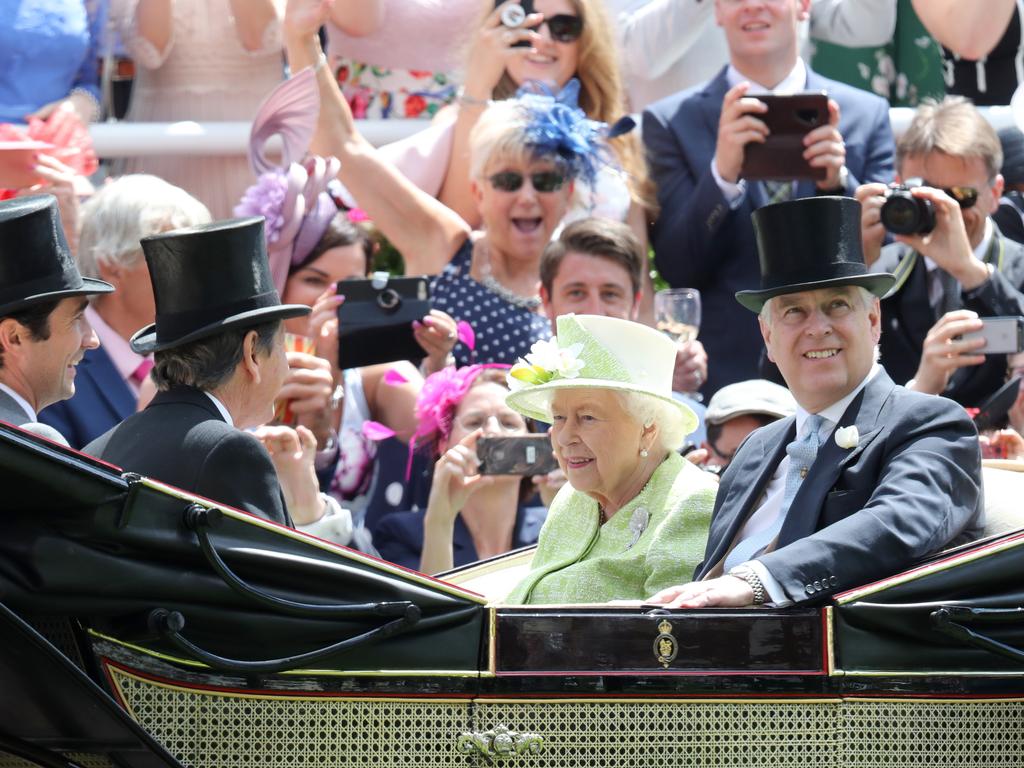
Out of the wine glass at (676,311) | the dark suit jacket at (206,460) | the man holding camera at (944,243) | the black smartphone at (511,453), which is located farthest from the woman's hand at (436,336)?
the dark suit jacket at (206,460)

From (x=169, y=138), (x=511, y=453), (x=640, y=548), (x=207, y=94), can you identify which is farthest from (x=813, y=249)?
(x=207, y=94)

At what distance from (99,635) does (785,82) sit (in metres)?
3.45

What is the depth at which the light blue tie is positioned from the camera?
3.74 m

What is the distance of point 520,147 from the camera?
545cm

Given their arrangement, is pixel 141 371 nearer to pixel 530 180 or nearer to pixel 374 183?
pixel 374 183

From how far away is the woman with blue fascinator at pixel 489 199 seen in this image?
17.9 ft

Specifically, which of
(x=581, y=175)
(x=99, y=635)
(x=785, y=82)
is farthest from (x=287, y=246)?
(x=99, y=635)

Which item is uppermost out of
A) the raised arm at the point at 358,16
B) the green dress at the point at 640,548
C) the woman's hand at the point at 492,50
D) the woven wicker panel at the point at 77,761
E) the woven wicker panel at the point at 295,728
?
the raised arm at the point at 358,16

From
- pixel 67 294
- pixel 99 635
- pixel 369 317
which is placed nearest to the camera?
pixel 99 635

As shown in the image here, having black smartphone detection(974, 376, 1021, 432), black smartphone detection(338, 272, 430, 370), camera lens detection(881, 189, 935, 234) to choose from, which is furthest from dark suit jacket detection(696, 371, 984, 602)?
black smartphone detection(338, 272, 430, 370)

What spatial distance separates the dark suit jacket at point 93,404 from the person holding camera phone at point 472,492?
0.85 m

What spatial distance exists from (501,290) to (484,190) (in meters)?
0.34

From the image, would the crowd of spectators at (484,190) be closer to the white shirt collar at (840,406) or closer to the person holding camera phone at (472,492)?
the person holding camera phone at (472,492)

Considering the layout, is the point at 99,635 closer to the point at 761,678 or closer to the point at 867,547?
the point at 761,678
